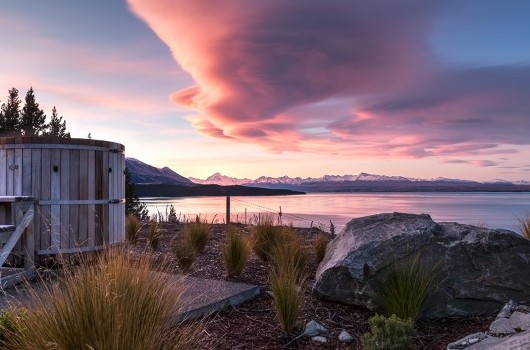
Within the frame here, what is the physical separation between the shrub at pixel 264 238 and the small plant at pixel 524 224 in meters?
3.88

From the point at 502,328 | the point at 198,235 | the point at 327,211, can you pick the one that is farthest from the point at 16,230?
the point at 327,211

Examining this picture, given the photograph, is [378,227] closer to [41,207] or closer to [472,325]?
[472,325]

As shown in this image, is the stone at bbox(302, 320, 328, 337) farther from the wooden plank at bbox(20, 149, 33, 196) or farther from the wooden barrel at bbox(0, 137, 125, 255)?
the wooden plank at bbox(20, 149, 33, 196)

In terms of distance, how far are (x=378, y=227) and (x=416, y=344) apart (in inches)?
65.2

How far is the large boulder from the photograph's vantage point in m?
4.95

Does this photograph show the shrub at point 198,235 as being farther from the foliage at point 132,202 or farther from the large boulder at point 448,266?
the foliage at point 132,202

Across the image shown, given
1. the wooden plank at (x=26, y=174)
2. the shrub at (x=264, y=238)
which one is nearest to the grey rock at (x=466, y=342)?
the shrub at (x=264, y=238)

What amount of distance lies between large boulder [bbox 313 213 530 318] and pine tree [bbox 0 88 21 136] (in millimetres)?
20584

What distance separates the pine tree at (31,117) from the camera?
73.3 feet

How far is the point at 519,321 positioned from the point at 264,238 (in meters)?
4.20

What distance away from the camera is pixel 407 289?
4555 millimetres

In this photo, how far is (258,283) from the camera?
19.9ft

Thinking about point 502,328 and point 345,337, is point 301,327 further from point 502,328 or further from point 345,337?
point 502,328

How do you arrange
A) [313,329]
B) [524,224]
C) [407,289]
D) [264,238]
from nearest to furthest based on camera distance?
[313,329] → [407,289] → [524,224] → [264,238]
